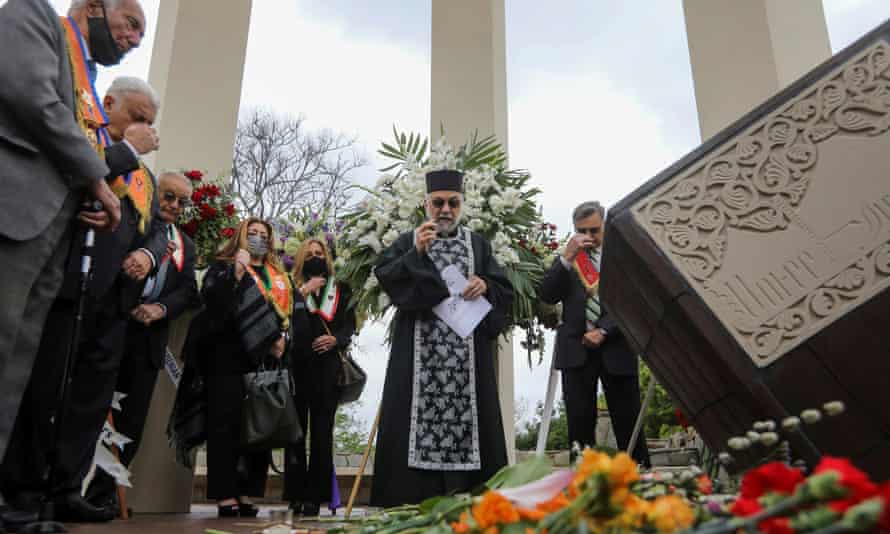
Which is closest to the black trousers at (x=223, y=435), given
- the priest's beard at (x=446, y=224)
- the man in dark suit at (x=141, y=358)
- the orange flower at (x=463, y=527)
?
the man in dark suit at (x=141, y=358)

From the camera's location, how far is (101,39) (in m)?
2.55

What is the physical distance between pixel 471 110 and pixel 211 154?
124 inches

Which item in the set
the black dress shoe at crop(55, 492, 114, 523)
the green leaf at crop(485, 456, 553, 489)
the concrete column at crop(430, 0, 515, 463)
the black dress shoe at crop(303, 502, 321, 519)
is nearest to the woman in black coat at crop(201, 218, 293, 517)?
the black dress shoe at crop(303, 502, 321, 519)

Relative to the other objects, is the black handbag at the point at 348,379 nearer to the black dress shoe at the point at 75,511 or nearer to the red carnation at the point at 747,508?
the black dress shoe at the point at 75,511

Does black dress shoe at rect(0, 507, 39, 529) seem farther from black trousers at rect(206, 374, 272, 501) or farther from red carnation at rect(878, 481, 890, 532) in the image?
red carnation at rect(878, 481, 890, 532)

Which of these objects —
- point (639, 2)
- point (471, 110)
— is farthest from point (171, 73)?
point (639, 2)

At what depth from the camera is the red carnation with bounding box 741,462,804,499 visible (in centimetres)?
54

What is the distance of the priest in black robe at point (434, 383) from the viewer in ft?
11.2

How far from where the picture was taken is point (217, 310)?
3.86 meters

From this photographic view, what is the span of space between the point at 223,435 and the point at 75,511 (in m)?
1.09

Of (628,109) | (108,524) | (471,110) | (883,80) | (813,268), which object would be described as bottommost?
(108,524)

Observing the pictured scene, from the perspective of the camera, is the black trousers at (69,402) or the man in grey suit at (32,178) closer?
the man in grey suit at (32,178)

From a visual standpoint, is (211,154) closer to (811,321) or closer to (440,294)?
(440,294)

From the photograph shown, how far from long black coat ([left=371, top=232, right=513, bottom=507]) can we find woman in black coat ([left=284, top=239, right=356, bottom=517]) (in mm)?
896
